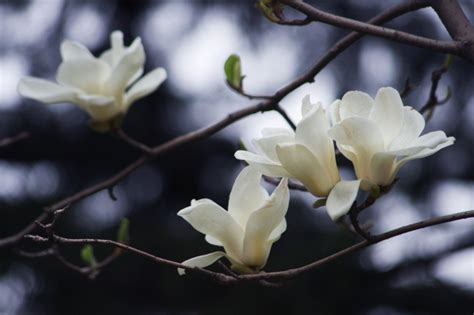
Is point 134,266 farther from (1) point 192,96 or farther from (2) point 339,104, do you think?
(2) point 339,104

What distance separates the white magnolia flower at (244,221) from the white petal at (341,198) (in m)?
0.04

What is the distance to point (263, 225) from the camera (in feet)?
1.82

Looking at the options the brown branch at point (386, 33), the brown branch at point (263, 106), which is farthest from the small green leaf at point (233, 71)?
the brown branch at point (386, 33)

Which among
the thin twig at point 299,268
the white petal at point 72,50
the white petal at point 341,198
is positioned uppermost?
the white petal at point 72,50

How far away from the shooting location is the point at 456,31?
0.56 meters

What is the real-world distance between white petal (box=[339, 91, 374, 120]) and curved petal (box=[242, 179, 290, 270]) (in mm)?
57

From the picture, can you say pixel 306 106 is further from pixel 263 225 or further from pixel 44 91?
pixel 44 91

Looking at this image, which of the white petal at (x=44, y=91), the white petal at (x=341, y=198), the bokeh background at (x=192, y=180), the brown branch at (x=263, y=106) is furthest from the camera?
the bokeh background at (x=192, y=180)

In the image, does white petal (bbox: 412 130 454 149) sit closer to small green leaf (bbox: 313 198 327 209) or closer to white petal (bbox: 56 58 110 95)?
small green leaf (bbox: 313 198 327 209)

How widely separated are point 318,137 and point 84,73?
40 cm

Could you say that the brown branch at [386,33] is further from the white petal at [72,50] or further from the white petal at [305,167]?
the white petal at [72,50]

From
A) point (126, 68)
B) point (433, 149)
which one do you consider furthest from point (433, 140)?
point (126, 68)

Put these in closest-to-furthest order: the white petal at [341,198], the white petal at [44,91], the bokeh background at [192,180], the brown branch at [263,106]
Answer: the white petal at [341,198], the brown branch at [263,106], the white petal at [44,91], the bokeh background at [192,180]

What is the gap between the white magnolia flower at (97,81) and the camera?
2.82 ft
